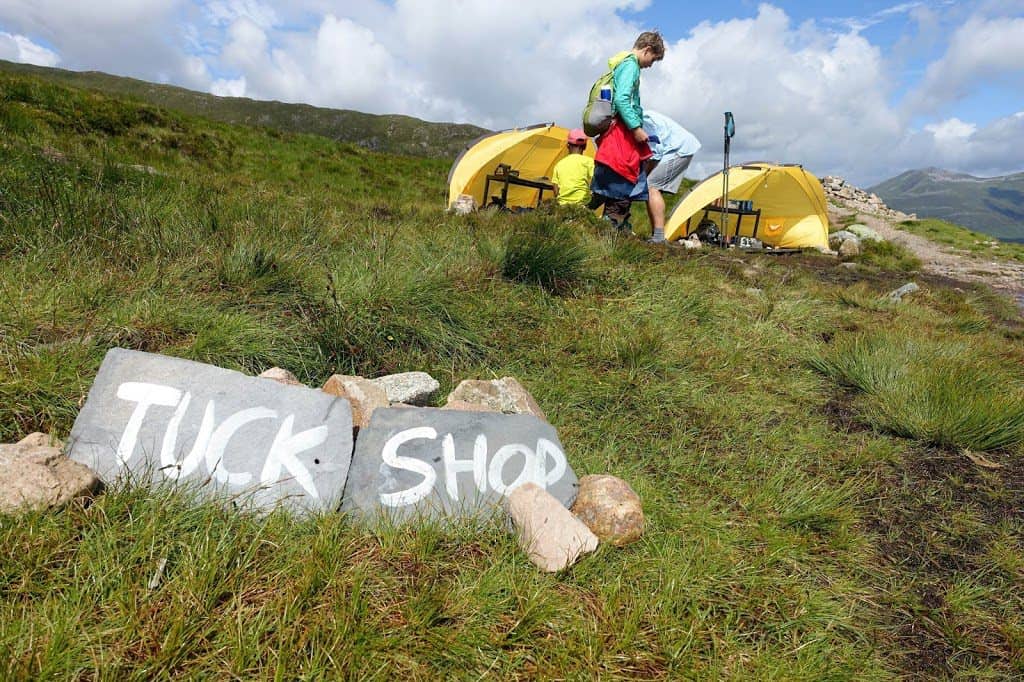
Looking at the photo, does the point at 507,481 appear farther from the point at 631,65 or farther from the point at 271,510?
the point at 631,65

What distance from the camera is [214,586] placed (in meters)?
1.28

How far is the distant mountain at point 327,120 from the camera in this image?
504 ft

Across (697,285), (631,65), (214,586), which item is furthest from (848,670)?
(631,65)

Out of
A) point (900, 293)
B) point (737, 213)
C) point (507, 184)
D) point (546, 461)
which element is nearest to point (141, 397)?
point (546, 461)

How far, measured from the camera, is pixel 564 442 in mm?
2371

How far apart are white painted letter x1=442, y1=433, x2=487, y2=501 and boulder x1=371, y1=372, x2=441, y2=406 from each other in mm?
378

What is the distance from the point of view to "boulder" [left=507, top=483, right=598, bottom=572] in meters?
1.56

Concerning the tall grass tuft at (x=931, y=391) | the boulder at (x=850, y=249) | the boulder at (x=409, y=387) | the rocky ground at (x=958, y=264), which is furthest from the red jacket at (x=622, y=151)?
the rocky ground at (x=958, y=264)

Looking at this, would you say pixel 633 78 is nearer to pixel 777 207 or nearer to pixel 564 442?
pixel 564 442

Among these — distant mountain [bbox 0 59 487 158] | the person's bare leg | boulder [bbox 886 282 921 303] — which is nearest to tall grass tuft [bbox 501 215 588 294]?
the person's bare leg

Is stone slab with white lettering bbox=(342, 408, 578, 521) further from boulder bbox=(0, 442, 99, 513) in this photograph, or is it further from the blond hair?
the blond hair

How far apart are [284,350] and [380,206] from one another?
4.57 metres

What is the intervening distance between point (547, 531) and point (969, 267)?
42.2 feet

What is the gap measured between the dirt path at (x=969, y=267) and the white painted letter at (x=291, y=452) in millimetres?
8718
